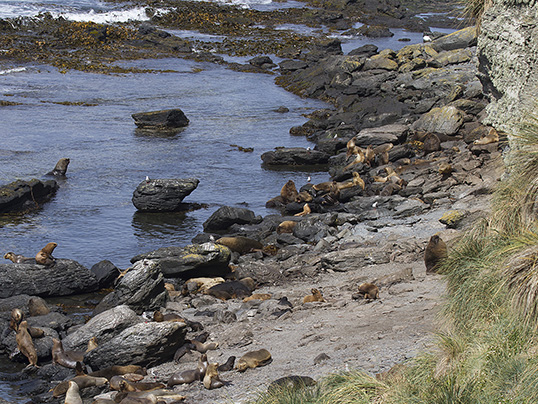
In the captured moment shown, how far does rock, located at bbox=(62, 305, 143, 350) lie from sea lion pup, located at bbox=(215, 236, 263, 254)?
5.14m

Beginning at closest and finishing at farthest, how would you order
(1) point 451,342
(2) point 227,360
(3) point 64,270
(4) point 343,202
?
1. (1) point 451,342
2. (2) point 227,360
3. (3) point 64,270
4. (4) point 343,202

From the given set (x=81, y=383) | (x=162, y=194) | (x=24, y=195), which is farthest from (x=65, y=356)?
(x=24, y=195)

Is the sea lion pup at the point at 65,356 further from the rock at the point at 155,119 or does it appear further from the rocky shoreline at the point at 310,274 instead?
the rock at the point at 155,119

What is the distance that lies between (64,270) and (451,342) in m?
10.7

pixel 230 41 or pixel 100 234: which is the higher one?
pixel 230 41

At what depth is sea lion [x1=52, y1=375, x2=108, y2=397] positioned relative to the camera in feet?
31.2

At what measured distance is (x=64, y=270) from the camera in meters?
14.6

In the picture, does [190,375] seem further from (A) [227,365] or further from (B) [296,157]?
(B) [296,157]

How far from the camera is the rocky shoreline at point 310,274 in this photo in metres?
9.19

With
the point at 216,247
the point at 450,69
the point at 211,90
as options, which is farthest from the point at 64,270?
the point at 211,90

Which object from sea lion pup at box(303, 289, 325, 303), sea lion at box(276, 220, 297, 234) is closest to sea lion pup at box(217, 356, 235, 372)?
sea lion pup at box(303, 289, 325, 303)

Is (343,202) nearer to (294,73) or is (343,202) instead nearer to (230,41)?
(294,73)

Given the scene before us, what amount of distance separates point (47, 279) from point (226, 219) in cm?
607

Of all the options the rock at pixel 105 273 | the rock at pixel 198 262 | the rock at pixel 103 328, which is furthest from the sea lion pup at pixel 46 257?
the rock at pixel 103 328
